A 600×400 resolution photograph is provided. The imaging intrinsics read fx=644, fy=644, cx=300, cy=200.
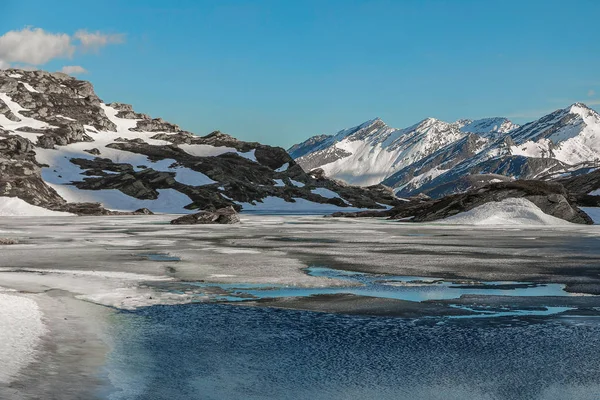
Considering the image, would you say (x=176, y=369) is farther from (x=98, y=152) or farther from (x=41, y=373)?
(x=98, y=152)

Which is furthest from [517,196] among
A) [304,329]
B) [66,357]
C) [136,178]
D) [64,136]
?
[64,136]

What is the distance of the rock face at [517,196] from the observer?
236 feet

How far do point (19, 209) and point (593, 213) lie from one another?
261ft

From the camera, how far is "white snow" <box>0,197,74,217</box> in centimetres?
9369

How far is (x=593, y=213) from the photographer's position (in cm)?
7700

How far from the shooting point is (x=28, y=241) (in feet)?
132

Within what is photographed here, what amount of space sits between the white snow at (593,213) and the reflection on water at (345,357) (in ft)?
218

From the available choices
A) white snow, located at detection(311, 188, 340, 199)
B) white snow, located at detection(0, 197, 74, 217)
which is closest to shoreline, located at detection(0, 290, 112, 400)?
white snow, located at detection(0, 197, 74, 217)

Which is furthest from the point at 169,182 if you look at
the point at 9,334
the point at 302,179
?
the point at 9,334

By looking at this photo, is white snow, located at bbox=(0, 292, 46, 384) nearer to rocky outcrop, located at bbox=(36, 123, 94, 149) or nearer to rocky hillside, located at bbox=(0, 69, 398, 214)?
rocky hillside, located at bbox=(0, 69, 398, 214)

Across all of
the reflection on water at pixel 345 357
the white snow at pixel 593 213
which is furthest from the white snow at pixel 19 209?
the reflection on water at pixel 345 357

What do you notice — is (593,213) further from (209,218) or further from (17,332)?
(17,332)

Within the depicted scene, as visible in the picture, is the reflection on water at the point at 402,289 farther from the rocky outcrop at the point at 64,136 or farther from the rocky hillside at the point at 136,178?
the rocky outcrop at the point at 64,136

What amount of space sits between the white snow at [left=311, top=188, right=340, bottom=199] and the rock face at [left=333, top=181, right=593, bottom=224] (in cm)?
9420
